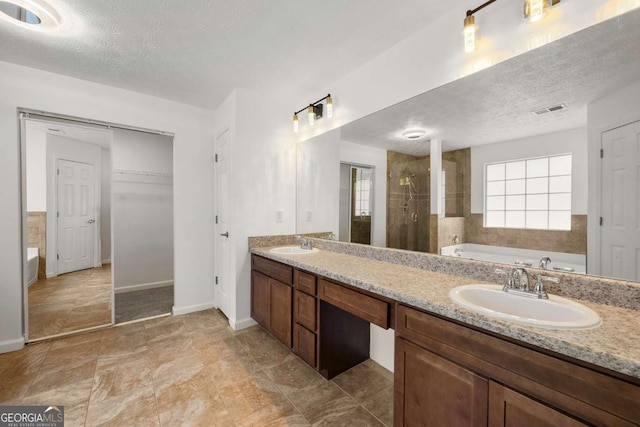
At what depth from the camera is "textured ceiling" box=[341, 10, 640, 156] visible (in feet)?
3.59

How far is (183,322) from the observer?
9.41ft

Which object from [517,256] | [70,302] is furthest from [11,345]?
[517,256]

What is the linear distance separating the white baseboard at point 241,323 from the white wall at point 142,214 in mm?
1483

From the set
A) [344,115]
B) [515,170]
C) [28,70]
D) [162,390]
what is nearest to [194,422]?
[162,390]

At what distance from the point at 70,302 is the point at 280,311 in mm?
2323

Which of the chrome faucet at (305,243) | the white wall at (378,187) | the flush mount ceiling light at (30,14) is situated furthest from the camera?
the chrome faucet at (305,243)

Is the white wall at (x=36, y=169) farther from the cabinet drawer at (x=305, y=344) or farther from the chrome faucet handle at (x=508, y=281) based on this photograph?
the chrome faucet handle at (x=508, y=281)

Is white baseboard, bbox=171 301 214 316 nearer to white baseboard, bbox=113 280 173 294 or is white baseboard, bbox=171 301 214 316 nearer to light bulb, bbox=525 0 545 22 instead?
white baseboard, bbox=113 280 173 294

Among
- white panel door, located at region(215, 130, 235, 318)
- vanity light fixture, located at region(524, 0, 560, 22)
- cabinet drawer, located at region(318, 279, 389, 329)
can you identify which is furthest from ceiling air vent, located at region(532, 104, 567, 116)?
white panel door, located at region(215, 130, 235, 318)

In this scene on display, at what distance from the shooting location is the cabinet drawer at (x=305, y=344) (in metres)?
1.89

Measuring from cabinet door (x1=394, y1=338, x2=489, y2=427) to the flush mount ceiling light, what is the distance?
2.76m

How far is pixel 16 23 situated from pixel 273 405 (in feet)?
9.76

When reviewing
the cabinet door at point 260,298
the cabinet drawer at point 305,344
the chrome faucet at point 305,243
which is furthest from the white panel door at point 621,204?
the cabinet door at point 260,298

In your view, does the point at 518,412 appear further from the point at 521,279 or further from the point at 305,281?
the point at 305,281
